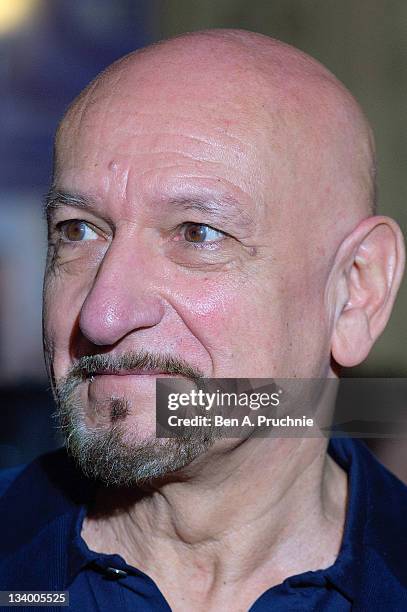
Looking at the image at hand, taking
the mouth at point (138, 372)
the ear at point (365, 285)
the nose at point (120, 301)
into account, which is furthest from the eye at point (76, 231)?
the ear at point (365, 285)

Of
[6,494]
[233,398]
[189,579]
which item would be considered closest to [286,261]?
[233,398]

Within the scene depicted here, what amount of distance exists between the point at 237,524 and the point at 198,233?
0.46 metres

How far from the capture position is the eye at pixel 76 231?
4.40ft

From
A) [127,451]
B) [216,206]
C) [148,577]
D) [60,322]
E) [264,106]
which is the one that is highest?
[264,106]

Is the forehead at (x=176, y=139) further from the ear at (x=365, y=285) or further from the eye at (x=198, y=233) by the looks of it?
the ear at (x=365, y=285)

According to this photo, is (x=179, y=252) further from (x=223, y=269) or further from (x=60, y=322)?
(x=60, y=322)

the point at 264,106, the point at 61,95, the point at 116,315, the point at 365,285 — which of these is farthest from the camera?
the point at 61,95

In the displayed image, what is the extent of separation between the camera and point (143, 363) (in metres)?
1.21

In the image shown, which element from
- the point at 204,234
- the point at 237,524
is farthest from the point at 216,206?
the point at 237,524

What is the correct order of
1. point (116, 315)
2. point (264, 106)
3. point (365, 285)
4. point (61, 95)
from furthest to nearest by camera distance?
point (61, 95) < point (365, 285) < point (264, 106) < point (116, 315)

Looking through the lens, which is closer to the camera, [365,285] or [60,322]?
[60,322]

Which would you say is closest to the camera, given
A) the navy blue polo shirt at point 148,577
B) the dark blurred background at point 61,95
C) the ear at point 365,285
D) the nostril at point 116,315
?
the nostril at point 116,315

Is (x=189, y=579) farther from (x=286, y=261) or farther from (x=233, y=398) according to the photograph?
(x=286, y=261)

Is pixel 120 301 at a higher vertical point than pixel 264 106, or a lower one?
lower
